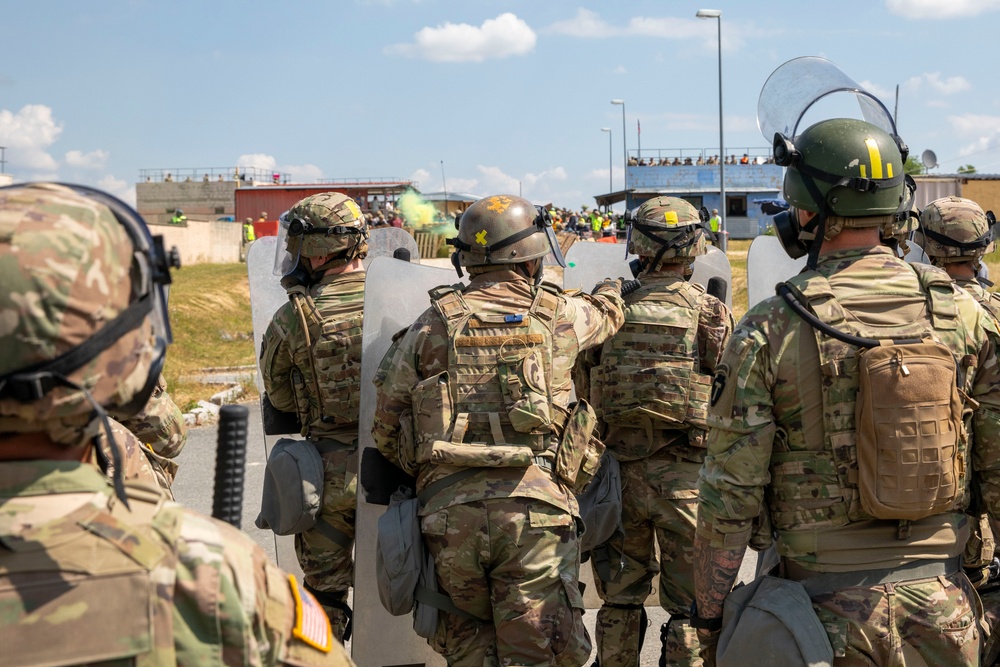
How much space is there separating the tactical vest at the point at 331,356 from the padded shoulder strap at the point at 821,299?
2.30 m

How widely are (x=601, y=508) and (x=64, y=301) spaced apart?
10.5 feet

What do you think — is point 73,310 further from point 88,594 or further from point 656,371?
point 656,371

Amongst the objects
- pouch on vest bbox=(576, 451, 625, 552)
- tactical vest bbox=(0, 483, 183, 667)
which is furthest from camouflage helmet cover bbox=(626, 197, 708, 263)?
tactical vest bbox=(0, 483, 183, 667)

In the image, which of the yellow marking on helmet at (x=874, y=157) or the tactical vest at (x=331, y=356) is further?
the tactical vest at (x=331, y=356)

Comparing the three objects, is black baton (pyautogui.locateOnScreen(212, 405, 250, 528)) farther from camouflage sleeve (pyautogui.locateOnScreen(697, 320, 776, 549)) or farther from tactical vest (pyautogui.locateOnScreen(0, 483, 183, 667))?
camouflage sleeve (pyautogui.locateOnScreen(697, 320, 776, 549))

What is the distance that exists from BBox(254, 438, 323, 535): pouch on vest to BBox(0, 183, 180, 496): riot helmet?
2.77m

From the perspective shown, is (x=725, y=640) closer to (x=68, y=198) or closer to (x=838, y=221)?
(x=838, y=221)

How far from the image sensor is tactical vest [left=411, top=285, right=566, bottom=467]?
348 cm

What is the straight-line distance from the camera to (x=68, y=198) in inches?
63.3

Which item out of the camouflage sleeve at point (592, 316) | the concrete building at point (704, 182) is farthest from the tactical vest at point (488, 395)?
the concrete building at point (704, 182)

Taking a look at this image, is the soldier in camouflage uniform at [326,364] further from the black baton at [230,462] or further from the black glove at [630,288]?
the black baton at [230,462]

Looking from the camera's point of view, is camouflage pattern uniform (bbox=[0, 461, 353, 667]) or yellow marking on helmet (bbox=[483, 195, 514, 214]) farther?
yellow marking on helmet (bbox=[483, 195, 514, 214])

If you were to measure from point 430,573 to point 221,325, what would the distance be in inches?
607

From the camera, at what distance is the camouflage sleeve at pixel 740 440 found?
8.87 ft
